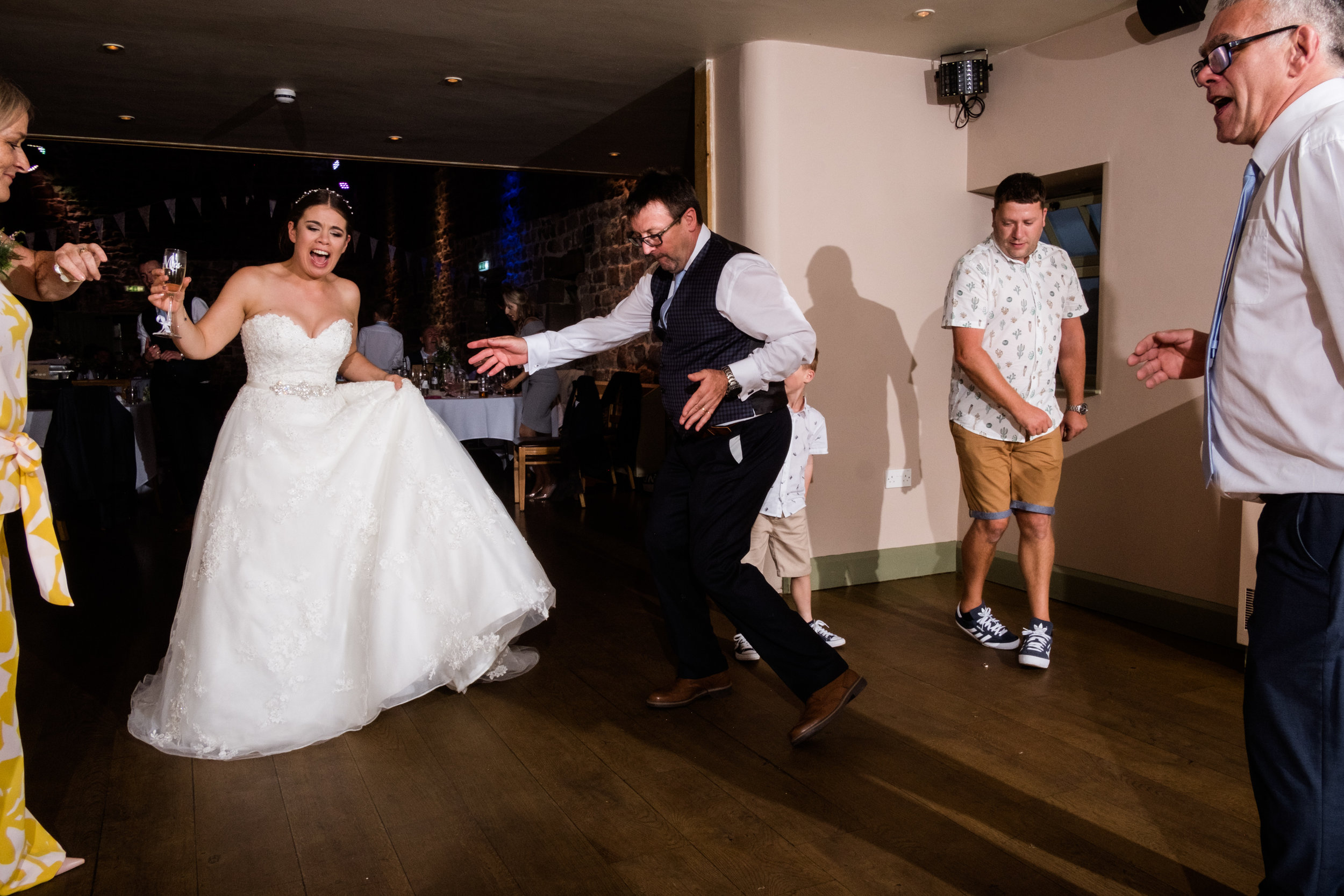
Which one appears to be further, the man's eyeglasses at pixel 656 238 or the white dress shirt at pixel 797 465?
the white dress shirt at pixel 797 465

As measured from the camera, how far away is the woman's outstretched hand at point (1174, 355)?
1793 millimetres

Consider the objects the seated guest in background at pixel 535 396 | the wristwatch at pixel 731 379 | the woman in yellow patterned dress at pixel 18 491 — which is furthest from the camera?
the seated guest in background at pixel 535 396

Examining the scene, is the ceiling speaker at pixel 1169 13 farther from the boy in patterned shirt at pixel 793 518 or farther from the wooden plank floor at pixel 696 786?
the wooden plank floor at pixel 696 786

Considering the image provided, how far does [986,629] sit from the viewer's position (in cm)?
368

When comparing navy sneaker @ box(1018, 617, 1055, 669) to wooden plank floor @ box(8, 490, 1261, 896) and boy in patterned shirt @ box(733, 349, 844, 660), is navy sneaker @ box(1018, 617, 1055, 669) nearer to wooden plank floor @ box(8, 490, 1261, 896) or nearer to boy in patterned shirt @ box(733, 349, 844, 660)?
wooden plank floor @ box(8, 490, 1261, 896)

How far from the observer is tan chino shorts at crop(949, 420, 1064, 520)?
351cm

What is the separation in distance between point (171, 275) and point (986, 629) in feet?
10.1

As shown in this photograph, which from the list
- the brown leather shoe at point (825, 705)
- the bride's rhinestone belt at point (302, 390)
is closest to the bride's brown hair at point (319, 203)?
the bride's rhinestone belt at point (302, 390)

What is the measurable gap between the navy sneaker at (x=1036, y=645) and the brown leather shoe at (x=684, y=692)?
1139 mm

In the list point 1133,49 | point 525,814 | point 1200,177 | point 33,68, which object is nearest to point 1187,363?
point 525,814

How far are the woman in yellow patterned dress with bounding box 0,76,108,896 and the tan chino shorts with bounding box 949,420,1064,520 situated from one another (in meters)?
2.92

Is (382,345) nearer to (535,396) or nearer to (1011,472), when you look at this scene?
(535,396)

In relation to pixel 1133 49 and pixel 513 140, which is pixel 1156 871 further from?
pixel 513 140

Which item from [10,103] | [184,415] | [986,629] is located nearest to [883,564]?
[986,629]
